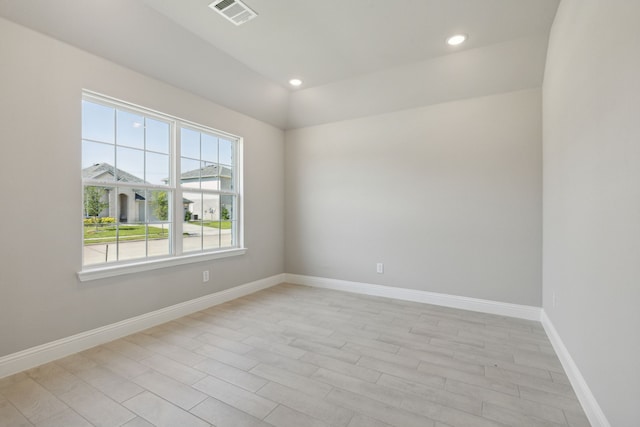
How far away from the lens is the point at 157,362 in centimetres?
223

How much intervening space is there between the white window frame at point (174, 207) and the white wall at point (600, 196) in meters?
3.41

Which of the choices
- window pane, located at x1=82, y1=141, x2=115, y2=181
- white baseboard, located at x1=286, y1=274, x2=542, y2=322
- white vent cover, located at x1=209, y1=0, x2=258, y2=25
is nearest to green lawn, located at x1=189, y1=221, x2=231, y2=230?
window pane, located at x1=82, y1=141, x2=115, y2=181

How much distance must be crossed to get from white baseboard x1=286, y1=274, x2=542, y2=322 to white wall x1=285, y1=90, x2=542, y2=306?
8 cm

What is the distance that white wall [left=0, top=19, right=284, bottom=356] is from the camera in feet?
6.75

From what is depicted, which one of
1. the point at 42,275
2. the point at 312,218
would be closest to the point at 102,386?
the point at 42,275

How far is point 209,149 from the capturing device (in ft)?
12.0

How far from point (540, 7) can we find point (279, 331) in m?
3.58

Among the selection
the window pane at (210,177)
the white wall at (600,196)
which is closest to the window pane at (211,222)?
the window pane at (210,177)

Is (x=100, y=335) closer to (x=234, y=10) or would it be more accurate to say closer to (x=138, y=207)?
(x=138, y=207)

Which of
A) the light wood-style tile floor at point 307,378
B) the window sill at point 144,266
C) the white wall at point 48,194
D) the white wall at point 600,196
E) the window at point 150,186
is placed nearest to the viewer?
the white wall at point 600,196

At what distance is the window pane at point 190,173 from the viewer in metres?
3.32

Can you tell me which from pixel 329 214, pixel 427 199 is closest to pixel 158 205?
pixel 329 214

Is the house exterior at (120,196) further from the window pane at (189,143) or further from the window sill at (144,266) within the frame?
the window pane at (189,143)

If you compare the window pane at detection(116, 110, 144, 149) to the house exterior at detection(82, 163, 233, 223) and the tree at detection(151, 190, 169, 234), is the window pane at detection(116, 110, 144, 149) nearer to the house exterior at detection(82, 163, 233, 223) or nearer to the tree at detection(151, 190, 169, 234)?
the house exterior at detection(82, 163, 233, 223)
